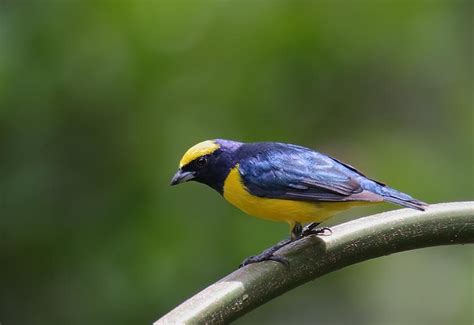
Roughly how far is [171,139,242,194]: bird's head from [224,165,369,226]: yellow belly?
99 mm

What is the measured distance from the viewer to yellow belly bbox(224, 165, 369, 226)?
3281mm

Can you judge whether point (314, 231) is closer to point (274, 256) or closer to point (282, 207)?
point (282, 207)

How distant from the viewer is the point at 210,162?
3.55 m

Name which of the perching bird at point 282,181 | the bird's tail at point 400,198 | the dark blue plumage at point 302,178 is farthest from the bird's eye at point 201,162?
the bird's tail at point 400,198

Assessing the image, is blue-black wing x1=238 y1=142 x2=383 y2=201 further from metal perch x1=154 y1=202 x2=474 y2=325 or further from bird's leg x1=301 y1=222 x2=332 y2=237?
metal perch x1=154 y1=202 x2=474 y2=325

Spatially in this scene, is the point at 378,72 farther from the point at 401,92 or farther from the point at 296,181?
the point at 296,181

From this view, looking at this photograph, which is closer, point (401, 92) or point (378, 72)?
point (378, 72)

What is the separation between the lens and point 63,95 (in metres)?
4.83

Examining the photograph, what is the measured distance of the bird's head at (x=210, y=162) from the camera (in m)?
3.48

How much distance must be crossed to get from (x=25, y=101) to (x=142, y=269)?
114 centimetres

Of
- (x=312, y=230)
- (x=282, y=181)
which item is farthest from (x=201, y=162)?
(x=312, y=230)

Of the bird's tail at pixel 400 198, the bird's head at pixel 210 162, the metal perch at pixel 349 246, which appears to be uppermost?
the bird's head at pixel 210 162

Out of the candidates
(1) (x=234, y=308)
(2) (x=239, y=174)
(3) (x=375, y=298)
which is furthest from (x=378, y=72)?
(1) (x=234, y=308)

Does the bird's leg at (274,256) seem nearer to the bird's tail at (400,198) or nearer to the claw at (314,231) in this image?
the claw at (314,231)
